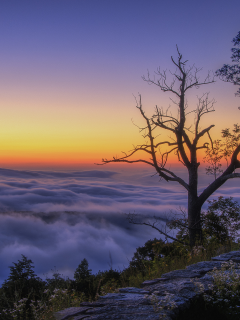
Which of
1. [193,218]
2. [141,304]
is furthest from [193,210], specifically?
[141,304]

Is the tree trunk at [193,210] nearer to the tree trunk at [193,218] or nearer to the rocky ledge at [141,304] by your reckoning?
the tree trunk at [193,218]

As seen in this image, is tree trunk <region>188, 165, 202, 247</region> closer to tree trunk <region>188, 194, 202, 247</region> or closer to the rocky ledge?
tree trunk <region>188, 194, 202, 247</region>

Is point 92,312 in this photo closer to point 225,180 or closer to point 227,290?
point 227,290

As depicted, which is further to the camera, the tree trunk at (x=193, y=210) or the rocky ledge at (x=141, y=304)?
the tree trunk at (x=193, y=210)

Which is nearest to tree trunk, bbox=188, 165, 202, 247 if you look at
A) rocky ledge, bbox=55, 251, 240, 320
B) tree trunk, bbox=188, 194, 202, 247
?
tree trunk, bbox=188, 194, 202, 247

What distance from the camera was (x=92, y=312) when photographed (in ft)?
11.0

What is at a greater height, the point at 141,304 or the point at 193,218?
the point at 141,304

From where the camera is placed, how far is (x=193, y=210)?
38.8ft

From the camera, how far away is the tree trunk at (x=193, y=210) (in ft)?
38.3

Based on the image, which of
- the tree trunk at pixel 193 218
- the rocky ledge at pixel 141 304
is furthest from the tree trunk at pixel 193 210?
the rocky ledge at pixel 141 304

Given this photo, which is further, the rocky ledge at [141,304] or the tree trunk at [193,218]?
the tree trunk at [193,218]

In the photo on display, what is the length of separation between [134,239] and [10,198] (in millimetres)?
88010

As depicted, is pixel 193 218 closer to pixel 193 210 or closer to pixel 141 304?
pixel 193 210

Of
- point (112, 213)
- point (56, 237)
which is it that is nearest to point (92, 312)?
point (56, 237)
